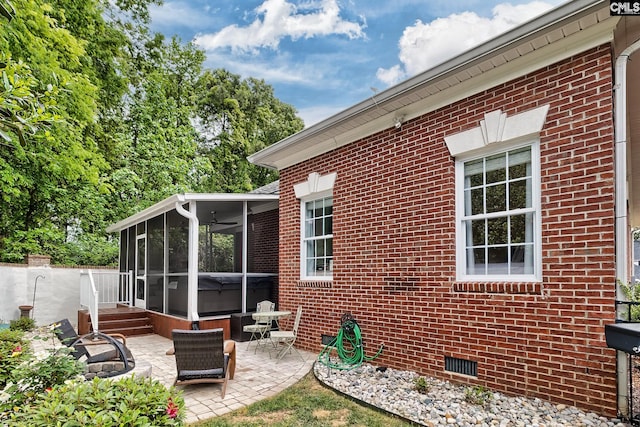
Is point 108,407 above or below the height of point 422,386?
above

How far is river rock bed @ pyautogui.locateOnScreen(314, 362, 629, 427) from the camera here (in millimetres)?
3758

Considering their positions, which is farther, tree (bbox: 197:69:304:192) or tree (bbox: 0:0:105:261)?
tree (bbox: 197:69:304:192)

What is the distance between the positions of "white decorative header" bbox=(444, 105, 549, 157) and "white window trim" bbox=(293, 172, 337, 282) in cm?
251

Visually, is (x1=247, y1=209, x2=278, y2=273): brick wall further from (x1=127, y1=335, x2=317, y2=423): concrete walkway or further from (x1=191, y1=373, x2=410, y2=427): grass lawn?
(x1=191, y1=373, x2=410, y2=427): grass lawn

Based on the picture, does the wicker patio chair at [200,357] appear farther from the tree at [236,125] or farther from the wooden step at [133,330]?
the tree at [236,125]

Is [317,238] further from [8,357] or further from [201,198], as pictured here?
[8,357]

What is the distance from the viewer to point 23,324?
10570 millimetres

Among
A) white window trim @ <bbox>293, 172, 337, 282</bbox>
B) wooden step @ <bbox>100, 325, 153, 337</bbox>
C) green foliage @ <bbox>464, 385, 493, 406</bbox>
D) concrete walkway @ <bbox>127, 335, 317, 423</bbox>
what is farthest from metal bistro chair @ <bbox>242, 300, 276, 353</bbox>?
green foliage @ <bbox>464, 385, 493, 406</bbox>

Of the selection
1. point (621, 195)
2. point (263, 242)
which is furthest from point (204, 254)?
point (621, 195)

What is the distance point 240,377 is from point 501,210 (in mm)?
4324

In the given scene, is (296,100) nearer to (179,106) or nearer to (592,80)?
(179,106)

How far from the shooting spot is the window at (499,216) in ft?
14.7

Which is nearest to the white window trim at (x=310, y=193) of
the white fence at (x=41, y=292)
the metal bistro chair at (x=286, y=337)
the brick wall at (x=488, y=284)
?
the brick wall at (x=488, y=284)

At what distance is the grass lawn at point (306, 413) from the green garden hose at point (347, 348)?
111cm
